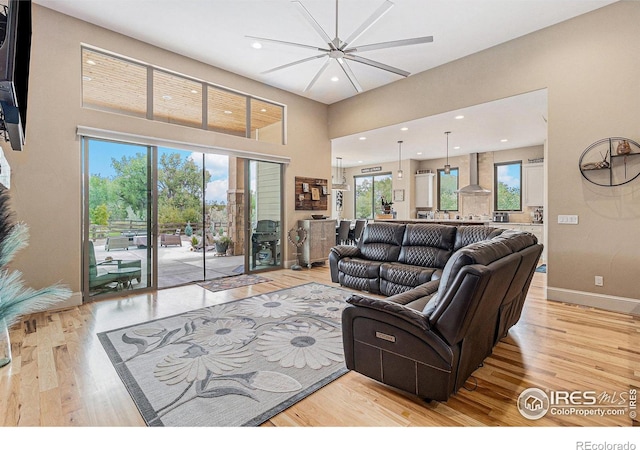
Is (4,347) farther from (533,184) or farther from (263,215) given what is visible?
(533,184)

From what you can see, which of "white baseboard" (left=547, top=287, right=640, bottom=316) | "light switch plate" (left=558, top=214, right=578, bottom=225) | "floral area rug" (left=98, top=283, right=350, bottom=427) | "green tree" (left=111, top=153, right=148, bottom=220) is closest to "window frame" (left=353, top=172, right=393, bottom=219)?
"light switch plate" (left=558, top=214, right=578, bottom=225)

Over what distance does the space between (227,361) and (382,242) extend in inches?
129

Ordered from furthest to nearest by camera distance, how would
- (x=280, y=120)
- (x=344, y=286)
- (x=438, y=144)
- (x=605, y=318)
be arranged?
1. (x=438, y=144)
2. (x=280, y=120)
3. (x=344, y=286)
4. (x=605, y=318)

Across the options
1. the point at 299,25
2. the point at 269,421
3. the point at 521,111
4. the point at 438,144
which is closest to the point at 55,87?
the point at 299,25

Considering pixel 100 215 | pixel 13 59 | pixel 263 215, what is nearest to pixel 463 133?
pixel 263 215

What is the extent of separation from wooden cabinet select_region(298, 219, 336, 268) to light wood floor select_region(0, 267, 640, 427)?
3.68 m

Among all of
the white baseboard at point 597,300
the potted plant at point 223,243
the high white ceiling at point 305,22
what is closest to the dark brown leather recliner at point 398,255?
the white baseboard at point 597,300

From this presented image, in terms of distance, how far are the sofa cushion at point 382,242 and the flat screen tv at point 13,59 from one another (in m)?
4.34

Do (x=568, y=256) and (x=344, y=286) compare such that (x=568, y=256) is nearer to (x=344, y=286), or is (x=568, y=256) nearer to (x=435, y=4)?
(x=344, y=286)

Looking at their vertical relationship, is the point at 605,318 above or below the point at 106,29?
below

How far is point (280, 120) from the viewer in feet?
21.9

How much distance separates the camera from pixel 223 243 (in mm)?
5941

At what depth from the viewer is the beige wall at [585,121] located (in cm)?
378

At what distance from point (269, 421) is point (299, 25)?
4.60 m
